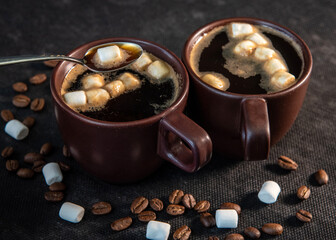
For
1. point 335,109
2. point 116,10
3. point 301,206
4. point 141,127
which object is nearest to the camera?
point 141,127

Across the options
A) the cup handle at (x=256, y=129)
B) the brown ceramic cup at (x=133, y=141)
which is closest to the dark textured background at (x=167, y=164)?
the brown ceramic cup at (x=133, y=141)

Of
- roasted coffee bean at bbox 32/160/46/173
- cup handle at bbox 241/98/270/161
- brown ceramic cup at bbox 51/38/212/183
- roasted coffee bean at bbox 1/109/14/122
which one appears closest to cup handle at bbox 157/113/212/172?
brown ceramic cup at bbox 51/38/212/183

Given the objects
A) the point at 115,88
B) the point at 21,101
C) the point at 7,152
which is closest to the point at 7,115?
the point at 21,101

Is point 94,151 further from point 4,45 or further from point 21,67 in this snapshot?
point 4,45

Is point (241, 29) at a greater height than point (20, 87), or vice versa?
point (241, 29)

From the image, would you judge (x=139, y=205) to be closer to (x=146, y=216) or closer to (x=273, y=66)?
(x=146, y=216)

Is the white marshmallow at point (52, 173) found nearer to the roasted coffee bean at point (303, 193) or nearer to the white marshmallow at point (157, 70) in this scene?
the white marshmallow at point (157, 70)

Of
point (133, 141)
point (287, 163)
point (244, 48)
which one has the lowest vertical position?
point (287, 163)

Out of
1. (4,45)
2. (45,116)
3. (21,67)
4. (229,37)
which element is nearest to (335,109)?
(229,37)

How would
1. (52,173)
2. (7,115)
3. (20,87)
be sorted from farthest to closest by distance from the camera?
(20,87) → (7,115) → (52,173)
